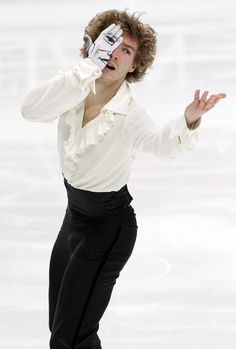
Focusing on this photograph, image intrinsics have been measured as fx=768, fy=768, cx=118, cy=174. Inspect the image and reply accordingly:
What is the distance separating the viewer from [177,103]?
520 centimetres

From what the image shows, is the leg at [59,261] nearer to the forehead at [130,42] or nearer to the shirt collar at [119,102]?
the shirt collar at [119,102]

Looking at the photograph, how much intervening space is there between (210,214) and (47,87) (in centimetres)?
201

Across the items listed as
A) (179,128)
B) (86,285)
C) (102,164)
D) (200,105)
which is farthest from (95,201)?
(200,105)

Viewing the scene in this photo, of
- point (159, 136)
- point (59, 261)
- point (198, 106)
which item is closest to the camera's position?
point (198, 106)

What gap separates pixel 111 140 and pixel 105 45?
0.31m

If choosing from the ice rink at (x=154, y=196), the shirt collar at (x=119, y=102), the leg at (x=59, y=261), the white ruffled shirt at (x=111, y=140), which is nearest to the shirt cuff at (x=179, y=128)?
the white ruffled shirt at (x=111, y=140)

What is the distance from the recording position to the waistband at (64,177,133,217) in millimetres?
2492

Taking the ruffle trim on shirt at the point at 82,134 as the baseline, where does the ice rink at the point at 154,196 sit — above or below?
below

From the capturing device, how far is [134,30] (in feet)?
8.23

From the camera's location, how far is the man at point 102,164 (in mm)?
2430

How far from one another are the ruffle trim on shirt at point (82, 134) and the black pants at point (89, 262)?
13cm

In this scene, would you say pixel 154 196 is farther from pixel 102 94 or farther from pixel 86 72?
pixel 86 72

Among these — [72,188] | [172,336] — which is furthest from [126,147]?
[172,336]

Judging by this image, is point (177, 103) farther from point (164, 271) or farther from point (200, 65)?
point (164, 271)
